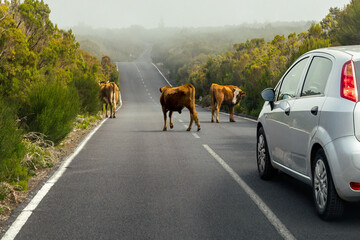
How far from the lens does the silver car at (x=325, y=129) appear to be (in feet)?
18.2

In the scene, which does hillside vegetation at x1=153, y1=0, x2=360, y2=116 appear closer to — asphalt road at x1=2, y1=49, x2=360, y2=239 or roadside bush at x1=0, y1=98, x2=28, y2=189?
asphalt road at x1=2, y1=49, x2=360, y2=239

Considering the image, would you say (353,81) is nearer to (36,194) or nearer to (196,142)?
(36,194)

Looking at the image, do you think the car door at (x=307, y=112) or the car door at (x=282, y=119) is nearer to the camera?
the car door at (x=307, y=112)

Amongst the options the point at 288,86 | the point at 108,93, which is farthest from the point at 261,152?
the point at 108,93

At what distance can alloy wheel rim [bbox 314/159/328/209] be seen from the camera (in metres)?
6.03

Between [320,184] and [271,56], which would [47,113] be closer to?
[320,184]

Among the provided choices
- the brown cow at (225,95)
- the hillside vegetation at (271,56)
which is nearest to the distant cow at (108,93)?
the brown cow at (225,95)

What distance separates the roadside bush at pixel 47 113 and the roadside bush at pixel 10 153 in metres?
3.55

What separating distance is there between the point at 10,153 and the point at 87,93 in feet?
54.5

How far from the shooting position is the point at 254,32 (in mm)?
155375

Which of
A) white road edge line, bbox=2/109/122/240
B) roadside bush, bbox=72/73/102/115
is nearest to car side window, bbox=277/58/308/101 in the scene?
white road edge line, bbox=2/109/122/240

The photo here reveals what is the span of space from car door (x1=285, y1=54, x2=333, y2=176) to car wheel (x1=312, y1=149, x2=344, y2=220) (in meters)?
0.28

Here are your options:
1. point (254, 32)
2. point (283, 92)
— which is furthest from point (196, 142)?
point (254, 32)

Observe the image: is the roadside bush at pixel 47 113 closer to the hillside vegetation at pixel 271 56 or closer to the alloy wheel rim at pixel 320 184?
the alloy wheel rim at pixel 320 184
